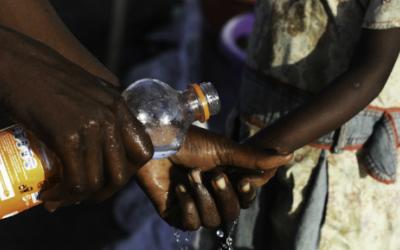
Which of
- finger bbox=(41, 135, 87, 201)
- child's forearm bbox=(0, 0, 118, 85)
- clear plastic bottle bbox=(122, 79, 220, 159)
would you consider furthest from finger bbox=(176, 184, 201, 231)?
child's forearm bbox=(0, 0, 118, 85)

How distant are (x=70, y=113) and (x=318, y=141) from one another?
937 millimetres

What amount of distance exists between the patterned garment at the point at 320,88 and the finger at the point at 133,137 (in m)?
0.69

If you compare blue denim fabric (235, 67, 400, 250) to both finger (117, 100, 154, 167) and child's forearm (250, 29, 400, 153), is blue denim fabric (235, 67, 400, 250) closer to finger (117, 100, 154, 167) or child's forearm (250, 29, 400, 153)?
child's forearm (250, 29, 400, 153)

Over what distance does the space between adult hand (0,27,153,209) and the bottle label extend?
0.36 ft

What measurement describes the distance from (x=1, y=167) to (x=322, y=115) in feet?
3.00

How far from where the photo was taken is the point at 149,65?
4.65 m

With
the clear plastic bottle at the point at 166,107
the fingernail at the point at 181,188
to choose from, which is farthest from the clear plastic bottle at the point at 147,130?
the fingernail at the point at 181,188

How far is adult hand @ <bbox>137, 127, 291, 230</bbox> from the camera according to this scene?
5.12 ft

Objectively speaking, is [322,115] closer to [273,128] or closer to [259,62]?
[273,128]

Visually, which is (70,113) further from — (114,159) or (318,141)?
(318,141)

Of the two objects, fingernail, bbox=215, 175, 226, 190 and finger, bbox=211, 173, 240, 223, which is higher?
fingernail, bbox=215, 175, 226, 190

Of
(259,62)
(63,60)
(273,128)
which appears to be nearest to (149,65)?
(259,62)

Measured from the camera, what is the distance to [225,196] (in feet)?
5.05

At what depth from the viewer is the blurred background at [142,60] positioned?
10.8 ft
